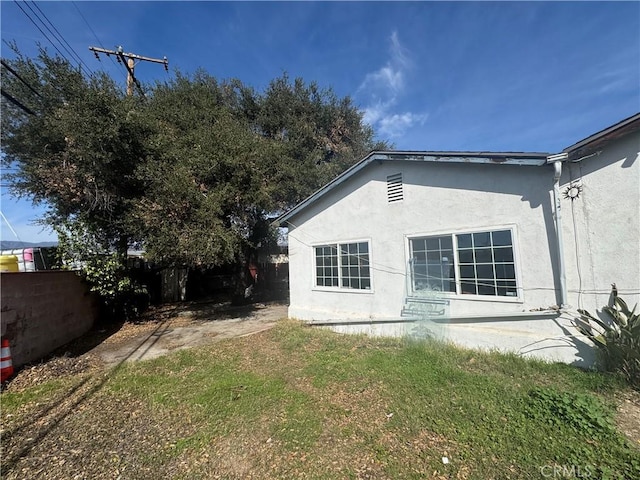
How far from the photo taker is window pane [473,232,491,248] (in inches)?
235

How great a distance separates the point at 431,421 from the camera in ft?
12.4

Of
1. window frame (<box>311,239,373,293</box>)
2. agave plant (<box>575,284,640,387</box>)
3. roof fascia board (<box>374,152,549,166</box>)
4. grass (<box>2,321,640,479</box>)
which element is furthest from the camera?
window frame (<box>311,239,373,293</box>)

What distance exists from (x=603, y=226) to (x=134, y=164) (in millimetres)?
11752

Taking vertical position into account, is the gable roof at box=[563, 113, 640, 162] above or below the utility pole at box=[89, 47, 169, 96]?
A: below

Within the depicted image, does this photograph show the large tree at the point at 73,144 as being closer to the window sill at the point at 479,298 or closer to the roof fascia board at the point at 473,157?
the roof fascia board at the point at 473,157

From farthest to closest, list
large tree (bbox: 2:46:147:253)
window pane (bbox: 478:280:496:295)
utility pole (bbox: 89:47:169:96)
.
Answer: utility pole (bbox: 89:47:169:96), large tree (bbox: 2:46:147:253), window pane (bbox: 478:280:496:295)

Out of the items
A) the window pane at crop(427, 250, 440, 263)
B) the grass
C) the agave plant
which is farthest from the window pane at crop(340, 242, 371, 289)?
the agave plant

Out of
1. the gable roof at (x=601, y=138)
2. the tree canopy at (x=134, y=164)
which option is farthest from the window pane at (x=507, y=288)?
the tree canopy at (x=134, y=164)

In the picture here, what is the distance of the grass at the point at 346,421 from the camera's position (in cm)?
308

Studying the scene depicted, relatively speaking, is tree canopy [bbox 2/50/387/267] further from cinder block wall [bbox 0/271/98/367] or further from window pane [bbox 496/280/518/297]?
window pane [bbox 496/280/518/297]

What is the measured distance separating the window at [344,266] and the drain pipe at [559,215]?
399cm

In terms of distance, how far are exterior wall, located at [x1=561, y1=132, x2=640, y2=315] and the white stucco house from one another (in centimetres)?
1

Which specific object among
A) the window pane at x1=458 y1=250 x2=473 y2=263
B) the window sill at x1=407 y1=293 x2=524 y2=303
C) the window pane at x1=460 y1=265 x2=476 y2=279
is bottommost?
the window sill at x1=407 y1=293 x2=524 y2=303

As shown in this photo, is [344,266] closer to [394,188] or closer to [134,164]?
[394,188]
